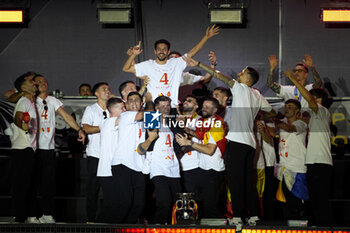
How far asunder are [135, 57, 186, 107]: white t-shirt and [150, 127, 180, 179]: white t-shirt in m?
0.76

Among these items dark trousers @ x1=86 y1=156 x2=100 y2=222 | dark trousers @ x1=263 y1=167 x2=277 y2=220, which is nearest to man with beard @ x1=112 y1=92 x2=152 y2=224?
dark trousers @ x1=86 y1=156 x2=100 y2=222

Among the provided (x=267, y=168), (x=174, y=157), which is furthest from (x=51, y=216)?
(x=267, y=168)

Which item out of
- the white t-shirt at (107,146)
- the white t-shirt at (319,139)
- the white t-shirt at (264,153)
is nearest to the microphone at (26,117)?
the white t-shirt at (107,146)

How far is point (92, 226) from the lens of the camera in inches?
171

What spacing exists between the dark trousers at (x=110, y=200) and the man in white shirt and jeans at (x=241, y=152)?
1.28m

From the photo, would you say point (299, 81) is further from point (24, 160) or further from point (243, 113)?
A: point (24, 160)

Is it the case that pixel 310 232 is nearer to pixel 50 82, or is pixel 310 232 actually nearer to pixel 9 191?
pixel 9 191

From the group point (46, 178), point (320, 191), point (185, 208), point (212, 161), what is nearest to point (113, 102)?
point (46, 178)

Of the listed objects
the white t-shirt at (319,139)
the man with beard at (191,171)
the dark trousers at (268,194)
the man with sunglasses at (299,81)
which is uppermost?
the man with sunglasses at (299,81)

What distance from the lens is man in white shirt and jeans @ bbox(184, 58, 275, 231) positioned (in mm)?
6340

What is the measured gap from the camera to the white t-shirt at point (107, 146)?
6531 millimetres

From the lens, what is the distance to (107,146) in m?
6.60

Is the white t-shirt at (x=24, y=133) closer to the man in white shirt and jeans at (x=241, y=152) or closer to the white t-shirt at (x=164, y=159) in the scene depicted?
the white t-shirt at (x=164, y=159)

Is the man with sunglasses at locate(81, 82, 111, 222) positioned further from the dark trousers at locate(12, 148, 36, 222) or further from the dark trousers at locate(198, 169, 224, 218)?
the dark trousers at locate(198, 169, 224, 218)
